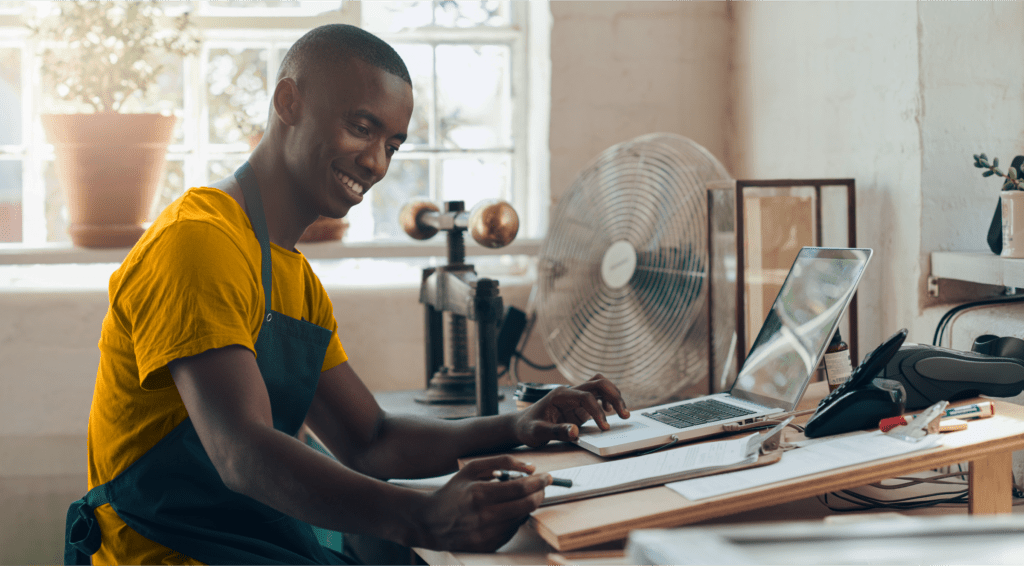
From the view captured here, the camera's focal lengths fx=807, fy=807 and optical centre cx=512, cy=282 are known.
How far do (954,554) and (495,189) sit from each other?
7.80ft

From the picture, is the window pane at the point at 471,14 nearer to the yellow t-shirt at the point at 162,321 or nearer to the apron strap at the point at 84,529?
the yellow t-shirt at the point at 162,321

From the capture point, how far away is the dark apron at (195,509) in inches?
39.4

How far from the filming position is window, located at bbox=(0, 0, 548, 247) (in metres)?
2.48

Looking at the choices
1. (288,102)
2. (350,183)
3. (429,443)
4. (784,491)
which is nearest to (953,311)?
(784,491)

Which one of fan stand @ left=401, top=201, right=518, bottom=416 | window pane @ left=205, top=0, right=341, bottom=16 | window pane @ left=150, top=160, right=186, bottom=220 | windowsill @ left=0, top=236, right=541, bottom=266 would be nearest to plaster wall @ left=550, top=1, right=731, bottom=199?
windowsill @ left=0, top=236, right=541, bottom=266

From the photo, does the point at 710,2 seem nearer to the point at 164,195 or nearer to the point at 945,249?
the point at 945,249

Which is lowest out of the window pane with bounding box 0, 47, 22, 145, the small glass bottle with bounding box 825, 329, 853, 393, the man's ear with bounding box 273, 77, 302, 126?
the small glass bottle with bounding box 825, 329, 853, 393

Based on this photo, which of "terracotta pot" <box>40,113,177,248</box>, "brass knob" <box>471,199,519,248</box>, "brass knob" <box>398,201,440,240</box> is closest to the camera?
"brass knob" <box>471,199,519,248</box>

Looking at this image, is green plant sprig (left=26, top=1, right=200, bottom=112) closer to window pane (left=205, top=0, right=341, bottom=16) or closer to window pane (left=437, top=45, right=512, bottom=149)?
window pane (left=205, top=0, right=341, bottom=16)

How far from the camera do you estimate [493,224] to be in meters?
1.58

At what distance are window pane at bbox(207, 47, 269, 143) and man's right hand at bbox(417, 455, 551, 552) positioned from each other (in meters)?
1.98

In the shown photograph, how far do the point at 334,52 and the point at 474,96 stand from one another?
1523 mm

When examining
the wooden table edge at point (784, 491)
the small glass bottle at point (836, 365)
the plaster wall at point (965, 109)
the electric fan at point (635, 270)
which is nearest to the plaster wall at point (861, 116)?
the plaster wall at point (965, 109)

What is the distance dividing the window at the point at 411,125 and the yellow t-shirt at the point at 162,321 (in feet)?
4.65
